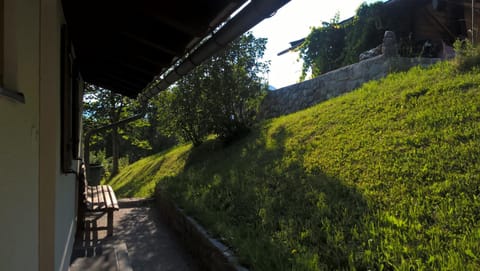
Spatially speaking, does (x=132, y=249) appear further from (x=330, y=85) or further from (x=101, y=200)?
(x=330, y=85)

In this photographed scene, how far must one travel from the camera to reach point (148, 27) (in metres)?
3.25

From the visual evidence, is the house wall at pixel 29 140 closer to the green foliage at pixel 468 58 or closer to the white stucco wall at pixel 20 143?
the white stucco wall at pixel 20 143

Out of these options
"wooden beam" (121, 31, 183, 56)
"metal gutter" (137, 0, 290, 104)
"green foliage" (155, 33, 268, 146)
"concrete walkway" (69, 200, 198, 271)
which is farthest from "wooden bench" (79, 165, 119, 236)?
"green foliage" (155, 33, 268, 146)

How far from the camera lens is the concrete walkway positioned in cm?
407

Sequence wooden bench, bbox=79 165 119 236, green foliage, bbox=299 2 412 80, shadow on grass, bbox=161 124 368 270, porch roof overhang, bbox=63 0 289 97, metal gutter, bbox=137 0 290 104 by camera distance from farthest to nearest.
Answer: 1. green foliage, bbox=299 2 412 80
2. wooden bench, bbox=79 165 119 236
3. shadow on grass, bbox=161 124 368 270
4. porch roof overhang, bbox=63 0 289 97
5. metal gutter, bbox=137 0 290 104

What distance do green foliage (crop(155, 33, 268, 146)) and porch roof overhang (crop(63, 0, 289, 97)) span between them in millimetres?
4832

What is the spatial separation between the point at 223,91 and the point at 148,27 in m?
6.57

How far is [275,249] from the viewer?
122 inches

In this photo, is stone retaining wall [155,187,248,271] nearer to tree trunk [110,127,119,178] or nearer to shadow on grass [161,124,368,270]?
shadow on grass [161,124,368,270]

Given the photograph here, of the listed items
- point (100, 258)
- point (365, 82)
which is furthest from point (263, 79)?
point (100, 258)

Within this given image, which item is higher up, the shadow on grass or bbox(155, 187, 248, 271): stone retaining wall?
the shadow on grass

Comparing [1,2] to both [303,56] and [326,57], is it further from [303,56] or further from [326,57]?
[303,56]

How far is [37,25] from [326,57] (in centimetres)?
1068

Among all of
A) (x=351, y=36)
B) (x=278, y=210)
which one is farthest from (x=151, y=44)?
(x=351, y=36)
